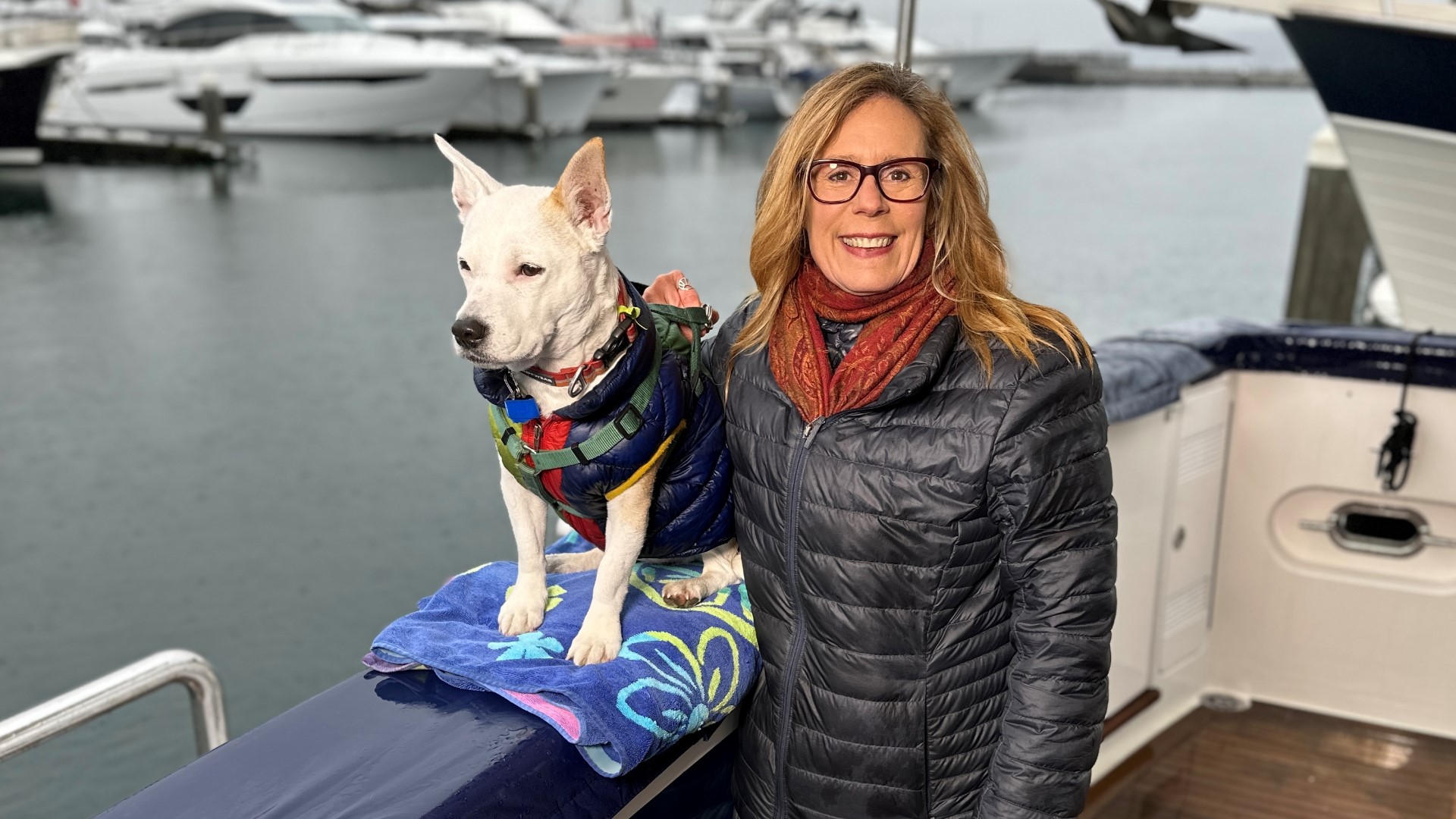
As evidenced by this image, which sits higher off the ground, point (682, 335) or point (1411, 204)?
point (1411, 204)

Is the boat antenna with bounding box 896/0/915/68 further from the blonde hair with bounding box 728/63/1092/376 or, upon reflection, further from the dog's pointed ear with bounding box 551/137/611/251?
the dog's pointed ear with bounding box 551/137/611/251

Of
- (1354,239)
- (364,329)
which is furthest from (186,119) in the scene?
(1354,239)

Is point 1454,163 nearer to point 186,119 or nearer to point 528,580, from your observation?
point 528,580

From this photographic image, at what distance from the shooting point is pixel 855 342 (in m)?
1.58

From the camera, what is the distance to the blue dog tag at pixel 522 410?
1535 mm

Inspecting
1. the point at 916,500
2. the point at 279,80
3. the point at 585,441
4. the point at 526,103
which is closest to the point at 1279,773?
the point at 916,500

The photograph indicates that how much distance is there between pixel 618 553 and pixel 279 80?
35.3 meters

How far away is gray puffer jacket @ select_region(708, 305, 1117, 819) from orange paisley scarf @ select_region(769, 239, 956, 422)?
0.08 ft

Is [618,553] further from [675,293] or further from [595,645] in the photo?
[675,293]

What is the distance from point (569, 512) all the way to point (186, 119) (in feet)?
123

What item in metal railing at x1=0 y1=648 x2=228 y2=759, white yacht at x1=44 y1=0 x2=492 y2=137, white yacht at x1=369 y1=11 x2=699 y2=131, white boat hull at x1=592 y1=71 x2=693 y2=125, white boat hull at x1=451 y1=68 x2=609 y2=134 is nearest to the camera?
metal railing at x1=0 y1=648 x2=228 y2=759

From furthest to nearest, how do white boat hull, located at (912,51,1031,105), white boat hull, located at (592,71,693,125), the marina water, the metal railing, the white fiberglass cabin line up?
white boat hull, located at (912,51,1031,105) < white boat hull, located at (592,71,693,125) < the marina water < the white fiberglass cabin < the metal railing

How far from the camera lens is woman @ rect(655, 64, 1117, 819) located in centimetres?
144

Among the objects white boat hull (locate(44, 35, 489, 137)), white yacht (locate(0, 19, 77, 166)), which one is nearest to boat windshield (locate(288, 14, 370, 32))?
white boat hull (locate(44, 35, 489, 137))
